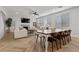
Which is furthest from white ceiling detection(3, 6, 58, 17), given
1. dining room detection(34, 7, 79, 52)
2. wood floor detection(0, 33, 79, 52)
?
wood floor detection(0, 33, 79, 52)

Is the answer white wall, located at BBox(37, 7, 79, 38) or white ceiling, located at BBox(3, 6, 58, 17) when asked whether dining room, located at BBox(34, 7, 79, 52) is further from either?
white ceiling, located at BBox(3, 6, 58, 17)

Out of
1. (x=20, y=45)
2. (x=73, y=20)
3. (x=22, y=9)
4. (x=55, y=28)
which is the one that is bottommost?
(x=20, y=45)

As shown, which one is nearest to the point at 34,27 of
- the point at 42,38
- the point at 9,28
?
the point at 42,38

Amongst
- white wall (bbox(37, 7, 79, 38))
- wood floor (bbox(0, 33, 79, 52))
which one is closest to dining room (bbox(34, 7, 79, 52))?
white wall (bbox(37, 7, 79, 38))

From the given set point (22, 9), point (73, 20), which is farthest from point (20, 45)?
point (73, 20)

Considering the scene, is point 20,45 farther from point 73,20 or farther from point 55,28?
point 73,20

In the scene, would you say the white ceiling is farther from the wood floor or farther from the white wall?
the wood floor

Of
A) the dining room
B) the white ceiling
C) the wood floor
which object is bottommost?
the wood floor

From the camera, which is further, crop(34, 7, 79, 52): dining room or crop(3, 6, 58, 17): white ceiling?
crop(34, 7, 79, 52): dining room

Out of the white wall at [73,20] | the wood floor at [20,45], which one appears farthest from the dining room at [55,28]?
the wood floor at [20,45]

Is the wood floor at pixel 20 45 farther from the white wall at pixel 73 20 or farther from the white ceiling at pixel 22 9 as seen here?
the white ceiling at pixel 22 9

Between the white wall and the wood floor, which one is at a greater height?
the white wall
